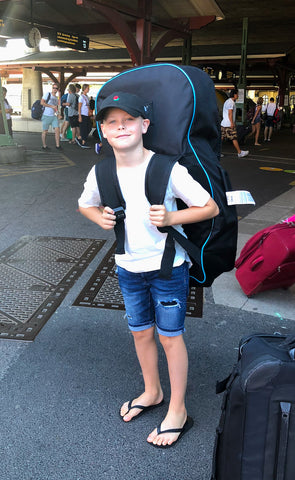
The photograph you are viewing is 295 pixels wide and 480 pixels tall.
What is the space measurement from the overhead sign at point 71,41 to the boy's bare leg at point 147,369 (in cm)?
1522

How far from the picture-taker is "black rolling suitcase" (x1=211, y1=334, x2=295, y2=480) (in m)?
1.50

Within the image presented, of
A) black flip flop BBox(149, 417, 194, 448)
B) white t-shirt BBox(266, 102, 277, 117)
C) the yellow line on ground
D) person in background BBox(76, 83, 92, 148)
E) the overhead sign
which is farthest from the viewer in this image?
white t-shirt BBox(266, 102, 277, 117)

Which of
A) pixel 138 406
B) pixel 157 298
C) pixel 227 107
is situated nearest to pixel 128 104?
pixel 157 298

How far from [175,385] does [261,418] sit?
2.41ft

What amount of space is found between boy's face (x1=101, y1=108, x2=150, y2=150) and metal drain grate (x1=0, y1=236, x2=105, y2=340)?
1778 mm

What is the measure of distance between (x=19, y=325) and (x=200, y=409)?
59.2 inches

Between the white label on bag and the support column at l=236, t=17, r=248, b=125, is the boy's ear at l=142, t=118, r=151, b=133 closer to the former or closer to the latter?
the white label on bag

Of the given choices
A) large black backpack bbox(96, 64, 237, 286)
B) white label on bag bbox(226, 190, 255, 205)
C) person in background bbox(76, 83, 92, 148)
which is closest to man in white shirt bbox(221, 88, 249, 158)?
person in background bbox(76, 83, 92, 148)

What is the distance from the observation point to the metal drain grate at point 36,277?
11.0ft

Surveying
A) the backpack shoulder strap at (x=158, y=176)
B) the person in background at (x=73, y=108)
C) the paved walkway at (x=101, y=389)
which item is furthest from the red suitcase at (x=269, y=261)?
the person in background at (x=73, y=108)

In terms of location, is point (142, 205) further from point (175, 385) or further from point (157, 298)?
point (175, 385)

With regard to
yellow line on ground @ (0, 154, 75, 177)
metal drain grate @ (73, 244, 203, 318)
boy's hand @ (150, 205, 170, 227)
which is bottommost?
metal drain grate @ (73, 244, 203, 318)

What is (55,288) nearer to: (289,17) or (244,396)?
(244,396)

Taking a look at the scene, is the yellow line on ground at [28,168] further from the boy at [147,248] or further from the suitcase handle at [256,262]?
the boy at [147,248]
